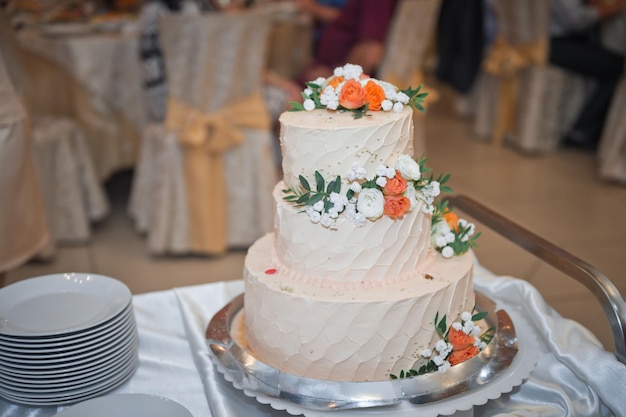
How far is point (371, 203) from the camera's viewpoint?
1.26 m

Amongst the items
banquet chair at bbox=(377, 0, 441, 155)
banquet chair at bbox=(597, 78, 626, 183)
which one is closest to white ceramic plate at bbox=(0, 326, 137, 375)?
banquet chair at bbox=(377, 0, 441, 155)

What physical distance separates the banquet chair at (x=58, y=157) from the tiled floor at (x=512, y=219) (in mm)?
142

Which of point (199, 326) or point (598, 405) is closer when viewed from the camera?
point (598, 405)

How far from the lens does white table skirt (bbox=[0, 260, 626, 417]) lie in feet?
4.34

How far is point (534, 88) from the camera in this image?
16.9ft

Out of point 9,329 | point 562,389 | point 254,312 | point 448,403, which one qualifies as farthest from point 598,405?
point 9,329

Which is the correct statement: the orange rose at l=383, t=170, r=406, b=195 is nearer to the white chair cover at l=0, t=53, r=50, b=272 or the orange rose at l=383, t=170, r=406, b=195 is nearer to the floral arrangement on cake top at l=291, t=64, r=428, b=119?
the floral arrangement on cake top at l=291, t=64, r=428, b=119

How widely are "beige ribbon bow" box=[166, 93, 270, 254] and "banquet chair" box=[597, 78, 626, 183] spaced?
7.64 feet

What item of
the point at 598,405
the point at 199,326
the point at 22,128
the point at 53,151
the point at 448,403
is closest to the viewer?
the point at 448,403

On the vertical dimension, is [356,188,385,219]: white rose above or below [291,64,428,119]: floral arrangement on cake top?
below

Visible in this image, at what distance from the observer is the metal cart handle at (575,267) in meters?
1.32

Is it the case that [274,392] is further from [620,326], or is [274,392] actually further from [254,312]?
[620,326]

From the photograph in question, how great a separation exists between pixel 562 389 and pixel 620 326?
0.58 ft

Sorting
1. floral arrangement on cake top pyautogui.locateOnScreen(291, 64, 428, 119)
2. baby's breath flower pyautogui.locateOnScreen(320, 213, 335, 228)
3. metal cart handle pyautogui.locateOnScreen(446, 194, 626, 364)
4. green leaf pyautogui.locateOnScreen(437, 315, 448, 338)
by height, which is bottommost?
green leaf pyautogui.locateOnScreen(437, 315, 448, 338)
